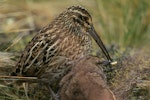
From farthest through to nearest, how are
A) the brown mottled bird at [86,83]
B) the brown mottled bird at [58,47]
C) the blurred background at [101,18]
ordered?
the blurred background at [101,18] → the brown mottled bird at [58,47] → the brown mottled bird at [86,83]

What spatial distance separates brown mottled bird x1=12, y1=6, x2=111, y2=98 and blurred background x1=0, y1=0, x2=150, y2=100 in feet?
4.97

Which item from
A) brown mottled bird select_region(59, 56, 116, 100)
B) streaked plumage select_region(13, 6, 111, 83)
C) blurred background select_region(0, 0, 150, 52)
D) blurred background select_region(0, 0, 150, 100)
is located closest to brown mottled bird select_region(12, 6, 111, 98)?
streaked plumage select_region(13, 6, 111, 83)

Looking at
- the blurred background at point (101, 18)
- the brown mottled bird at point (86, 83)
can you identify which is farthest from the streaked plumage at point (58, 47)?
the blurred background at point (101, 18)

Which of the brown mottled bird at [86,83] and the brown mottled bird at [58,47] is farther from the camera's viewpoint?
the brown mottled bird at [58,47]

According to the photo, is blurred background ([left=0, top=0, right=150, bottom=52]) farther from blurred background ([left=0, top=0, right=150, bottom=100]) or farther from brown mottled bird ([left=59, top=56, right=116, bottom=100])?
brown mottled bird ([left=59, top=56, right=116, bottom=100])

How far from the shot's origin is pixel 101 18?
10875 mm

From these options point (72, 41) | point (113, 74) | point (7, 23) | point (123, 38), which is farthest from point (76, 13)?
point (7, 23)

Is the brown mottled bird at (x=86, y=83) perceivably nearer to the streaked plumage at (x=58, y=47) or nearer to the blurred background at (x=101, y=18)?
the streaked plumage at (x=58, y=47)

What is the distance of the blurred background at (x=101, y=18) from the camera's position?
10.5 meters

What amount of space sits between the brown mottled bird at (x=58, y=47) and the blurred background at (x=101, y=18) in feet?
4.97

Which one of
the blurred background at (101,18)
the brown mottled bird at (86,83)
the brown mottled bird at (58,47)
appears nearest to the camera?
the brown mottled bird at (86,83)

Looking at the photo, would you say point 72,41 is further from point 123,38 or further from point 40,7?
point 40,7

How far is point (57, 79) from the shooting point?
7500 mm

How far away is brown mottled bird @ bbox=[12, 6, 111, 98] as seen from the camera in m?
7.54
